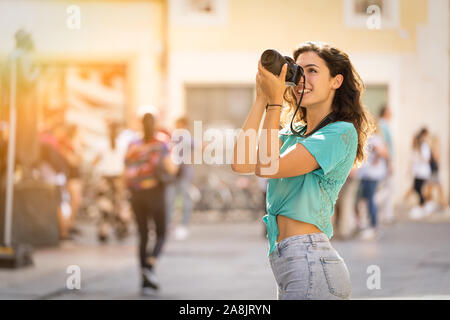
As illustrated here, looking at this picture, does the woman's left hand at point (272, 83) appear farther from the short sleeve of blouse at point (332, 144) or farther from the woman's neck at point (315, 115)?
the woman's neck at point (315, 115)

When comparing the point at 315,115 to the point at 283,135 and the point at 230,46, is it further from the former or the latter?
the point at 230,46

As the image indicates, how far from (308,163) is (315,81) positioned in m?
0.35

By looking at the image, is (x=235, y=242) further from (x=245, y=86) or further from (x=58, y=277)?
(x=245, y=86)

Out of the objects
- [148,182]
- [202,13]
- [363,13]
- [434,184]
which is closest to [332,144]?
[148,182]

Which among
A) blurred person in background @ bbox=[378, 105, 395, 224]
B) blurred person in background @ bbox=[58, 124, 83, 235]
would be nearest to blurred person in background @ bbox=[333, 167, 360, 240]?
blurred person in background @ bbox=[378, 105, 395, 224]

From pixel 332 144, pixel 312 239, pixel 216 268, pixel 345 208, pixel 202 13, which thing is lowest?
pixel 216 268

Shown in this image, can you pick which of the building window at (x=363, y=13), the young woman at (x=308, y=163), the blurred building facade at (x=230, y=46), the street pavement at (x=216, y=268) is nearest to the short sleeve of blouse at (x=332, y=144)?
the young woman at (x=308, y=163)

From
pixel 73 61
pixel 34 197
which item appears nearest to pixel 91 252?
pixel 34 197

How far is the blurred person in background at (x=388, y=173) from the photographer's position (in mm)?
13141

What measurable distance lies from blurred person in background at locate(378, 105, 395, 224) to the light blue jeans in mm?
9959

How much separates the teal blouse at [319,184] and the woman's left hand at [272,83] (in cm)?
23

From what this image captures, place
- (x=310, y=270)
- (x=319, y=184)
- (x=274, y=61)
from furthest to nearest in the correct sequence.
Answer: (x=319, y=184) < (x=310, y=270) < (x=274, y=61)

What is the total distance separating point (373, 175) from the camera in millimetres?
12789

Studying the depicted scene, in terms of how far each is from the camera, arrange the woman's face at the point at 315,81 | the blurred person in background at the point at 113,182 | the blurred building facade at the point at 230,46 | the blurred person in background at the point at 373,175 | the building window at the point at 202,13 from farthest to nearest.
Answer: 1. the building window at the point at 202,13
2. the blurred building facade at the point at 230,46
3. the blurred person in background at the point at 113,182
4. the blurred person in background at the point at 373,175
5. the woman's face at the point at 315,81
